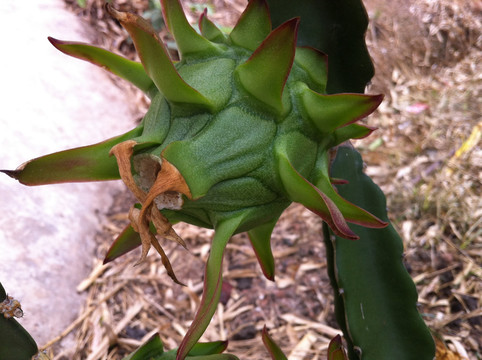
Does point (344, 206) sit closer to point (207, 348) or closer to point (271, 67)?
point (271, 67)

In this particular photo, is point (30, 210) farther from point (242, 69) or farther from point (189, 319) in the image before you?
point (242, 69)

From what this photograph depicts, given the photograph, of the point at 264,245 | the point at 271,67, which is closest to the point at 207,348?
the point at 264,245

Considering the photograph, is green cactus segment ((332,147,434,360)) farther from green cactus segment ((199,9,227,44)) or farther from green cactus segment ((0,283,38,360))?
green cactus segment ((0,283,38,360))

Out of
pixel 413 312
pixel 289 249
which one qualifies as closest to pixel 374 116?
pixel 289 249

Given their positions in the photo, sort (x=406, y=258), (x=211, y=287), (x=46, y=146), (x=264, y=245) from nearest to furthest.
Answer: (x=211, y=287) < (x=264, y=245) < (x=406, y=258) < (x=46, y=146)

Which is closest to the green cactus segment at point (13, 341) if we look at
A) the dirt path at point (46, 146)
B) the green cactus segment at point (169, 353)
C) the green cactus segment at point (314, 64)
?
the green cactus segment at point (169, 353)

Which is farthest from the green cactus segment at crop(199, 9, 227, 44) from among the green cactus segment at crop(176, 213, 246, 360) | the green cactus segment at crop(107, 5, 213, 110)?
the green cactus segment at crop(176, 213, 246, 360)
